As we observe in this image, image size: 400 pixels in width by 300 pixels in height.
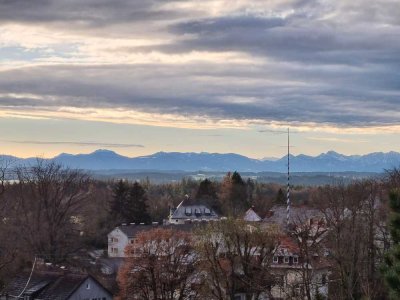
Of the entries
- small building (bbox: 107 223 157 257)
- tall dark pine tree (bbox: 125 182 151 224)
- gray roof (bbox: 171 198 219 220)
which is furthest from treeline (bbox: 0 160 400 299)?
small building (bbox: 107 223 157 257)

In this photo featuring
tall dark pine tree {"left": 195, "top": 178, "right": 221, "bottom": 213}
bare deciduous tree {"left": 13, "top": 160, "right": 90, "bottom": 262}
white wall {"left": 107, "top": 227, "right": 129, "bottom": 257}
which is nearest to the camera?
bare deciduous tree {"left": 13, "top": 160, "right": 90, "bottom": 262}

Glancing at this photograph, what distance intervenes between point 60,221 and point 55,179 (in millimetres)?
8146

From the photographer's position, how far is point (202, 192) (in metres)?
115

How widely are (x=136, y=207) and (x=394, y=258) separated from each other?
250 ft

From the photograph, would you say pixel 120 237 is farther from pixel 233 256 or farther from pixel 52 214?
pixel 233 256

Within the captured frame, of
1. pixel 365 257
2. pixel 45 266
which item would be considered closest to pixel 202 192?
pixel 45 266

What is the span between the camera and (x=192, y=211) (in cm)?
10569

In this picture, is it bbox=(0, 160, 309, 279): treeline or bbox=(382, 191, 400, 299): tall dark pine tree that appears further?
bbox=(0, 160, 309, 279): treeline

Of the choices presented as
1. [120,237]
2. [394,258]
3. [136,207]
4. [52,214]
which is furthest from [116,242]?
[394,258]

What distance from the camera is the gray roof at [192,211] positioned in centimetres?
10419

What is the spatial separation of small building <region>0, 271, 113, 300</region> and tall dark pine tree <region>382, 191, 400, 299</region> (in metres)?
32.2

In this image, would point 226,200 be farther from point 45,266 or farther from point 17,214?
point 45,266

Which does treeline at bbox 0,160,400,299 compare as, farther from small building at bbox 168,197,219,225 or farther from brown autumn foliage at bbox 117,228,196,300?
brown autumn foliage at bbox 117,228,196,300

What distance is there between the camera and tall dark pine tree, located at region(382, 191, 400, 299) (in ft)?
48.1
